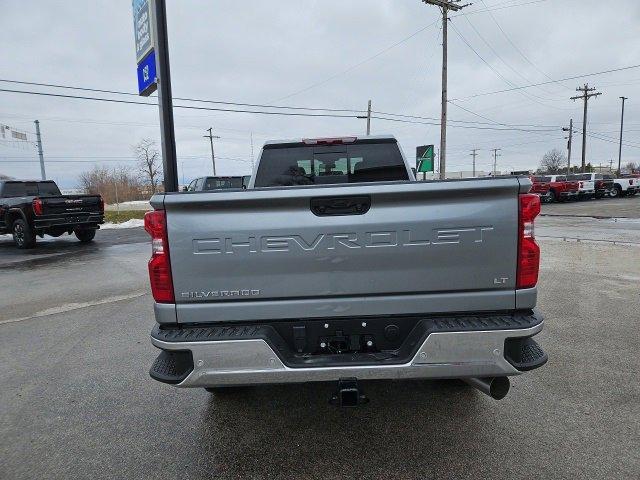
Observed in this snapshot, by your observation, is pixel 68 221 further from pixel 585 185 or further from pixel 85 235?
pixel 585 185

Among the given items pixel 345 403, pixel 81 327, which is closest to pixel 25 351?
pixel 81 327

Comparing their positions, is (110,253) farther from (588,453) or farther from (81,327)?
(588,453)

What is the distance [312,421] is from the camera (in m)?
3.15

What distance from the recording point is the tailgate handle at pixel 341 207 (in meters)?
2.44

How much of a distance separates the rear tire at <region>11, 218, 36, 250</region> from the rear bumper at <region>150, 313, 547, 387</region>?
42.7 feet

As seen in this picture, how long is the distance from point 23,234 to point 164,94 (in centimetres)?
907

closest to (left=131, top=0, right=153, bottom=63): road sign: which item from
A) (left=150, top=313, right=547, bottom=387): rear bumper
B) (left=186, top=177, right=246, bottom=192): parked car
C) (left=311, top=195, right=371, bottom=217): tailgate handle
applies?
(left=311, top=195, right=371, bottom=217): tailgate handle

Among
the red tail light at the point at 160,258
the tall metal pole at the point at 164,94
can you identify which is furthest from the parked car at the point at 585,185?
the red tail light at the point at 160,258

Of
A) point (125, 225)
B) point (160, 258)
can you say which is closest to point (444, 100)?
point (125, 225)

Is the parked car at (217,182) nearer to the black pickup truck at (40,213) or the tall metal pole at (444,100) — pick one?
the black pickup truck at (40,213)

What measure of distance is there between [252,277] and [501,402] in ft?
7.45

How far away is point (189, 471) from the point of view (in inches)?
103

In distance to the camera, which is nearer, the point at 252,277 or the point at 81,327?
the point at 252,277

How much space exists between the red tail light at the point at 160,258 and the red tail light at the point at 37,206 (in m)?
12.1
